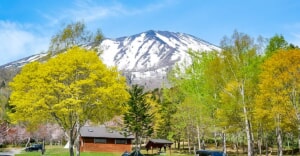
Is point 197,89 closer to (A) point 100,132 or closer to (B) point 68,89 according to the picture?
(B) point 68,89

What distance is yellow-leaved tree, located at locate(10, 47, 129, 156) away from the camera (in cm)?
2962

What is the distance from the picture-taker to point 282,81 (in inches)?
1379

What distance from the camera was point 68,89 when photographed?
29.5 m

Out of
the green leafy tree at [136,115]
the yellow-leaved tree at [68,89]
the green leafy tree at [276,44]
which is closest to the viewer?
the yellow-leaved tree at [68,89]

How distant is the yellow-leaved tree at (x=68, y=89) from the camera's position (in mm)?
29625

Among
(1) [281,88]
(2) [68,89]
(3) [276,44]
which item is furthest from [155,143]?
(2) [68,89]

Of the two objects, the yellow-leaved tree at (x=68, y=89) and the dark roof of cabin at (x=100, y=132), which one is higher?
the yellow-leaved tree at (x=68, y=89)

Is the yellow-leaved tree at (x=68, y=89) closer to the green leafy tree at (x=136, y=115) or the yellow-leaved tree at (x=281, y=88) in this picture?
the yellow-leaved tree at (x=281, y=88)

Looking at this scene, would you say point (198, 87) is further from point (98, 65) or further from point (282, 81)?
point (98, 65)

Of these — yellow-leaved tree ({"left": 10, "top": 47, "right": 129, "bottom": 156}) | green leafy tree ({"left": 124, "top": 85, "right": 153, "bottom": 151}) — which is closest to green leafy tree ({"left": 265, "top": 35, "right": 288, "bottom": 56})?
yellow-leaved tree ({"left": 10, "top": 47, "right": 129, "bottom": 156})

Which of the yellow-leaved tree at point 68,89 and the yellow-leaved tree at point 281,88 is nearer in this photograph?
the yellow-leaved tree at point 68,89

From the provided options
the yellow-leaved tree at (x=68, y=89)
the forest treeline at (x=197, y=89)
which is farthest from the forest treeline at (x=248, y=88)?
the yellow-leaved tree at (x=68, y=89)

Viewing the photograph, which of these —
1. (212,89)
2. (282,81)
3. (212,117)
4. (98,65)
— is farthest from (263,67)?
(98,65)

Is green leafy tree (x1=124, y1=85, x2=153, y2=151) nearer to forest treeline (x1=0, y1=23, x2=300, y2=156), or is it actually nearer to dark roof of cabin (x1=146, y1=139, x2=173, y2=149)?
dark roof of cabin (x1=146, y1=139, x2=173, y2=149)
